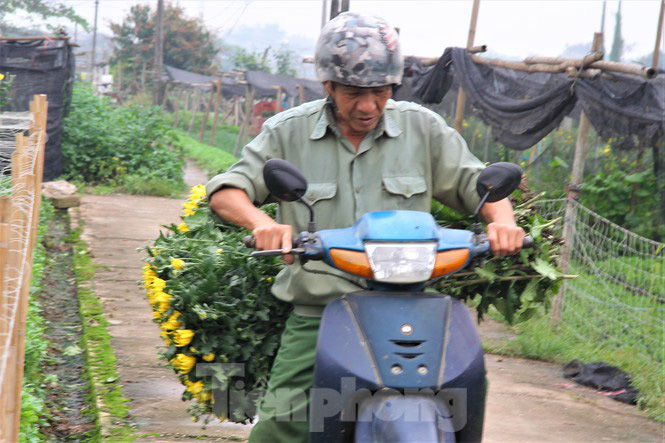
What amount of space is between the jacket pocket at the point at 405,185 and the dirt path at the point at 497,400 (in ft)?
6.92

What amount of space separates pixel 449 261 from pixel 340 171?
697mm

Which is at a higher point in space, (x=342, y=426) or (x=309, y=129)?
(x=309, y=129)

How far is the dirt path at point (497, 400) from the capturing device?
498 centimetres

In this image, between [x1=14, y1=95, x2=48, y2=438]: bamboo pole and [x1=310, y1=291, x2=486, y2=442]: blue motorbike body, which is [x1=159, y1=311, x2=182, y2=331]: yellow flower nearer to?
[x1=14, y1=95, x2=48, y2=438]: bamboo pole

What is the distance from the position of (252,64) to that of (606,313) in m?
40.9

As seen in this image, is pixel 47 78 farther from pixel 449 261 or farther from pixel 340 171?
pixel 449 261

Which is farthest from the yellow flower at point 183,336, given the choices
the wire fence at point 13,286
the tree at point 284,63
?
the tree at point 284,63

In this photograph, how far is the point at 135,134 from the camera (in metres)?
15.1

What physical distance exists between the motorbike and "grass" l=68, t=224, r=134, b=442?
2.30 metres

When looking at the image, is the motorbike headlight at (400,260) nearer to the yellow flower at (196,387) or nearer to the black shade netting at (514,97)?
the yellow flower at (196,387)

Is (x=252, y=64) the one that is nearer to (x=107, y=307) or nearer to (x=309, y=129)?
(x=107, y=307)

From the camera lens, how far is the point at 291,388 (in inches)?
117

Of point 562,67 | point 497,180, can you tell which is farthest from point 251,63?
point 497,180

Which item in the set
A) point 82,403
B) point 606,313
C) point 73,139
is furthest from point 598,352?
point 73,139
